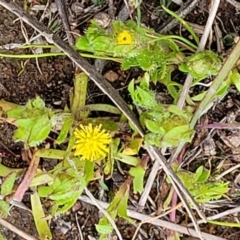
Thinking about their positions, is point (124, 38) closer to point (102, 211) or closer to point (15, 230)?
point (102, 211)

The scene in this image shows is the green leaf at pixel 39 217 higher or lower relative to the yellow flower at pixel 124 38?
lower

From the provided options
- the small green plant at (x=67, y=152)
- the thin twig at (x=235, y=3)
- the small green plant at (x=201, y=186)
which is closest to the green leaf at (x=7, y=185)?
the small green plant at (x=67, y=152)

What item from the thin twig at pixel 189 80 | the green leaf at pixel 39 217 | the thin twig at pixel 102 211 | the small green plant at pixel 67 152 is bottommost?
the green leaf at pixel 39 217

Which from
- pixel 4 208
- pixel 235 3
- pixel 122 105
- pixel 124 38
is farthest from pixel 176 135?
pixel 4 208

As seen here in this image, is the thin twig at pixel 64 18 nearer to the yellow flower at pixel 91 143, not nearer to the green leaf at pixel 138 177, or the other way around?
the yellow flower at pixel 91 143

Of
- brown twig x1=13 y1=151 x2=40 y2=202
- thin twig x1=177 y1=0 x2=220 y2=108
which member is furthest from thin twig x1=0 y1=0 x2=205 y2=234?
brown twig x1=13 y1=151 x2=40 y2=202

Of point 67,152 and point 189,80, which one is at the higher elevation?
point 189,80
